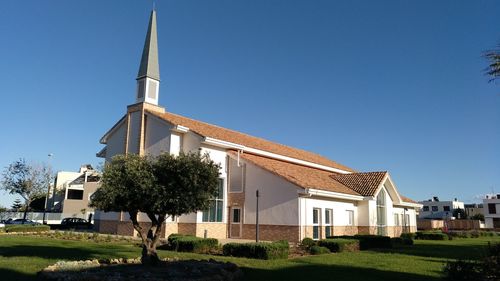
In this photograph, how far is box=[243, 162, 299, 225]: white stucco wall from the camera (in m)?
26.0

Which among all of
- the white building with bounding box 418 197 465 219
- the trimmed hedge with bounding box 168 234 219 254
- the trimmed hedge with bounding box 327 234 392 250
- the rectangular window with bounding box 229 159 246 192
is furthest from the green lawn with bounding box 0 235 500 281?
the white building with bounding box 418 197 465 219

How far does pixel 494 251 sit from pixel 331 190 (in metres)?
16.5

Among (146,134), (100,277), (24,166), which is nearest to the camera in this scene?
(100,277)

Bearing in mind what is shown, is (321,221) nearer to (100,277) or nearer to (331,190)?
(331,190)

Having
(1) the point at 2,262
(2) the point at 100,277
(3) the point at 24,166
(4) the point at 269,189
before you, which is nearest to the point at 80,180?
(3) the point at 24,166

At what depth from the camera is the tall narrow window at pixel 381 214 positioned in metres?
32.5

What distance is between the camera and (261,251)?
57.3ft

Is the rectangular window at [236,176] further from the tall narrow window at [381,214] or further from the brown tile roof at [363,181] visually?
the tall narrow window at [381,214]

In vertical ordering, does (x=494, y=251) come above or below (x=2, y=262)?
above

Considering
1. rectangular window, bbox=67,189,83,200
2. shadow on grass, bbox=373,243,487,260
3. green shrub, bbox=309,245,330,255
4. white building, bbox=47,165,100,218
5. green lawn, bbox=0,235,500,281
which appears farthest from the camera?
rectangular window, bbox=67,189,83,200

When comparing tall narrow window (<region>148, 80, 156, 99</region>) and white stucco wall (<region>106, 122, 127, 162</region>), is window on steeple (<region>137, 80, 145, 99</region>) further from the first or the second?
white stucco wall (<region>106, 122, 127, 162</region>)

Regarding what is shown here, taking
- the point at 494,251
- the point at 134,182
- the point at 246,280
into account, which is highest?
the point at 134,182

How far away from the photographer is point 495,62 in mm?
12828

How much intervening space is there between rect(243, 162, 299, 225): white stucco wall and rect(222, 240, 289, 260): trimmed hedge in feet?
24.8
